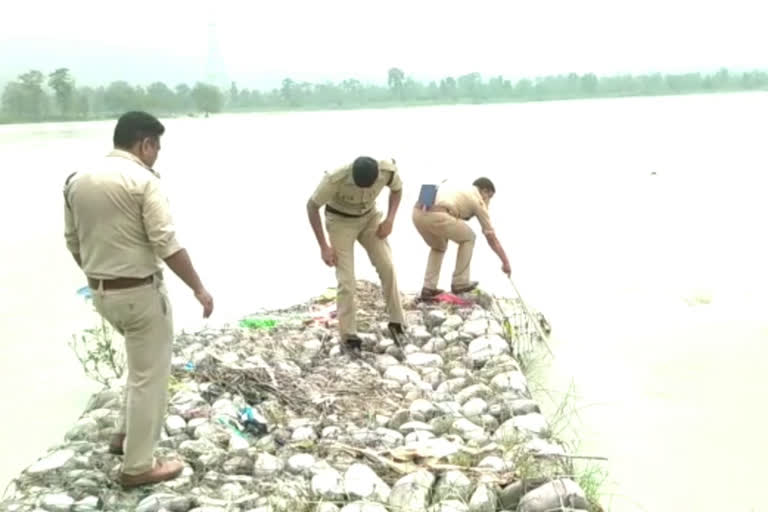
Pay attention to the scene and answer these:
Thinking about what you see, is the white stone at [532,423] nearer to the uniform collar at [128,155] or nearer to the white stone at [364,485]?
the white stone at [364,485]

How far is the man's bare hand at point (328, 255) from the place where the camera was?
17.7 ft

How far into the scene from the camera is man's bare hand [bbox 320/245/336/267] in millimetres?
5391

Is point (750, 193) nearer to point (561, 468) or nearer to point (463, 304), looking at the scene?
point (463, 304)

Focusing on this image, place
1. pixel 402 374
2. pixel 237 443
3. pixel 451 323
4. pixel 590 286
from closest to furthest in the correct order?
1. pixel 237 443
2. pixel 402 374
3. pixel 451 323
4. pixel 590 286

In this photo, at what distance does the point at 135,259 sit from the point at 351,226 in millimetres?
Result: 2202

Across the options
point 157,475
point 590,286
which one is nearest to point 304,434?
point 157,475

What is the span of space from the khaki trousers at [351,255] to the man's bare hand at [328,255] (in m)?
0.03

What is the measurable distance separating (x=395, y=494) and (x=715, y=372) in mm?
3737

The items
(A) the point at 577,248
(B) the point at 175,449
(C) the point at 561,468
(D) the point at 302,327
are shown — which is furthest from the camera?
(A) the point at 577,248

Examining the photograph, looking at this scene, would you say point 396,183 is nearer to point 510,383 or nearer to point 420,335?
point 420,335

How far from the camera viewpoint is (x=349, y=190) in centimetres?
527

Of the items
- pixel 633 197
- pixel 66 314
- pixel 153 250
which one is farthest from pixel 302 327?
pixel 633 197

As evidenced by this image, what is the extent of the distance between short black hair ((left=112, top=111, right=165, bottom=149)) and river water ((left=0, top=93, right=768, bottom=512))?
2.57 m

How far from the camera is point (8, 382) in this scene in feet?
22.5
